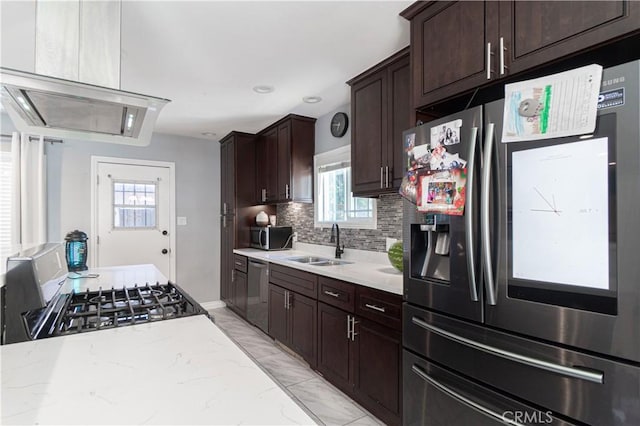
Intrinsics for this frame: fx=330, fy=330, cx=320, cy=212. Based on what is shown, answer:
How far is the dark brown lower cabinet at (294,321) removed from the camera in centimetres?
274

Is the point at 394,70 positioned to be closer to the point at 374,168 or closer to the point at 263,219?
the point at 374,168

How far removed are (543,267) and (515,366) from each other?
39cm

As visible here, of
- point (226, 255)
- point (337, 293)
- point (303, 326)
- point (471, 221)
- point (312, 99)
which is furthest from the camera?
point (226, 255)

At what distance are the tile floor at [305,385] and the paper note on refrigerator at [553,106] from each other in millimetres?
1424

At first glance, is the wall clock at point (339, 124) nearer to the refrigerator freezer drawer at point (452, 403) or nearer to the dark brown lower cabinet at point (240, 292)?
the dark brown lower cabinet at point (240, 292)

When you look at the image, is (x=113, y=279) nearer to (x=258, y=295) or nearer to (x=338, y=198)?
(x=258, y=295)

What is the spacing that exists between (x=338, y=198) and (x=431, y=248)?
1.93m

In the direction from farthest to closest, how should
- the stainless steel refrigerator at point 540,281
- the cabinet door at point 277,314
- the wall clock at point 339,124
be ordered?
the wall clock at point 339,124, the cabinet door at point 277,314, the stainless steel refrigerator at point 540,281

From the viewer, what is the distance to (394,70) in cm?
234

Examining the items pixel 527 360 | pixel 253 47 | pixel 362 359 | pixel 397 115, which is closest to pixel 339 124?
pixel 397 115

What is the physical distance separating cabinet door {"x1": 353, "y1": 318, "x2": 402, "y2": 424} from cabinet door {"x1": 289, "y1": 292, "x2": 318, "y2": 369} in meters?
0.55

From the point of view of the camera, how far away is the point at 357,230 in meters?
3.25

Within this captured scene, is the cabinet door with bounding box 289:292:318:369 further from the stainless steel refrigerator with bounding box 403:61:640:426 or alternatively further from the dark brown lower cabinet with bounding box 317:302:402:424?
the stainless steel refrigerator with bounding box 403:61:640:426

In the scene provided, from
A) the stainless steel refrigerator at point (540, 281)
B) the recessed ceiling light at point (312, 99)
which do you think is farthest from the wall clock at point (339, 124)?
the stainless steel refrigerator at point (540, 281)
